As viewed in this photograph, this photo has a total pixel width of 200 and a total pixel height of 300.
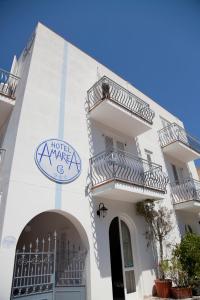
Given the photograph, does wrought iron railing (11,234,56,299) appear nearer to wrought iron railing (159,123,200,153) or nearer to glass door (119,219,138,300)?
glass door (119,219,138,300)

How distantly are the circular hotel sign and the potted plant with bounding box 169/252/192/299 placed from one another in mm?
5976

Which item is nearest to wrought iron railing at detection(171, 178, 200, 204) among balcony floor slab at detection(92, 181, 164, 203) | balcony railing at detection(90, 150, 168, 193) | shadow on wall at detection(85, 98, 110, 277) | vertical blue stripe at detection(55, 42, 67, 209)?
balcony railing at detection(90, 150, 168, 193)

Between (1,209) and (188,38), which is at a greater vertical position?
(188,38)

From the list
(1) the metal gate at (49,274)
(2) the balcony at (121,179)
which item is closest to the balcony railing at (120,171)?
(2) the balcony at (121,179)

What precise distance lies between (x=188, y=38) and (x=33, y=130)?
6934 mm

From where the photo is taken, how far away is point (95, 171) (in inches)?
358

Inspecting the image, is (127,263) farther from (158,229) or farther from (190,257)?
(190,257)

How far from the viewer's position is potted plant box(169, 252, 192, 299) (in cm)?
870

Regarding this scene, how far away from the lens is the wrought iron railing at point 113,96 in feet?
33.5

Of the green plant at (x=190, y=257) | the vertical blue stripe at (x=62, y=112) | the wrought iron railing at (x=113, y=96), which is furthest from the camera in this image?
the wrought iron railing at (x=113, y=96)

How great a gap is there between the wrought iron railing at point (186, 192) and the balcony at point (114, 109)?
14.2ft

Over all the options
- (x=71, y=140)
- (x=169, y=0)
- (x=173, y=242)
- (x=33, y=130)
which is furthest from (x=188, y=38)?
(x=173, y=242)

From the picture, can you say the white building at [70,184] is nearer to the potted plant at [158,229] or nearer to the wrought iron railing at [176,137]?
the potted plant at [158,229]

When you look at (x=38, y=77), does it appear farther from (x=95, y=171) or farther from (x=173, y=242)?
(x=173, y=242)
